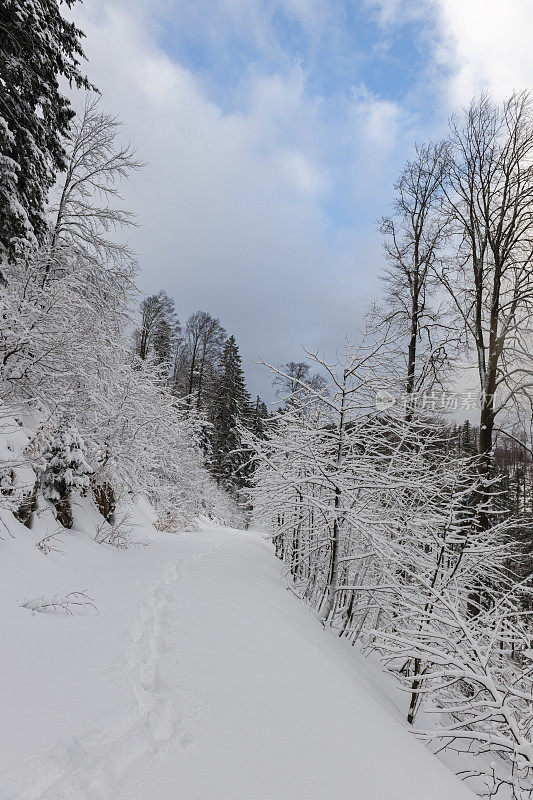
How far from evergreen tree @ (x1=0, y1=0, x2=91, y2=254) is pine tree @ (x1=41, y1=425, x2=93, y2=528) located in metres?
Result: 3.26

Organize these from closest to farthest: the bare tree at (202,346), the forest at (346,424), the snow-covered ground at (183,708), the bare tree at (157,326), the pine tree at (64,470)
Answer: the snow-covered ground at (183,708) → the forest at (346,424) → the pine tree at (64,470) → the bare tree at (157,326) → the bare tree at (202,346)

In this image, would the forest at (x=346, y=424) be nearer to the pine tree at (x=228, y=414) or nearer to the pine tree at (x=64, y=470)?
the pine tree at (x=64, y=470)

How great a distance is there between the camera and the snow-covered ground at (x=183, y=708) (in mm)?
1752

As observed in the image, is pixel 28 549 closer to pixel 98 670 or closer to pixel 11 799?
pixel 98 670

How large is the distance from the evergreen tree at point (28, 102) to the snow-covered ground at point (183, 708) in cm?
491

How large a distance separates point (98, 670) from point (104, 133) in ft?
37.8

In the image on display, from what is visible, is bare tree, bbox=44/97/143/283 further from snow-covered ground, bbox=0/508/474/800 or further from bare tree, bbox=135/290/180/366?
bare tree, bbox=135/290/180/366

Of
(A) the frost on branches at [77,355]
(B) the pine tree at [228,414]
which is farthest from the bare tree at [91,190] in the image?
(B) the pine tree at [228,414]

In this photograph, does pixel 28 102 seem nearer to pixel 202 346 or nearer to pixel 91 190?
pixel 91 190

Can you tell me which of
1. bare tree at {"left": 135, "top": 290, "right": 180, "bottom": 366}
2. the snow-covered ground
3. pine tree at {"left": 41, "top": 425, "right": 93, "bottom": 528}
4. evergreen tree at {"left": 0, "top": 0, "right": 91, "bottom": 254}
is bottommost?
the snow-covered ground

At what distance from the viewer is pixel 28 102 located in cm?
621

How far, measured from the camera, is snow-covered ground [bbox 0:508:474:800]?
1752 millimetres

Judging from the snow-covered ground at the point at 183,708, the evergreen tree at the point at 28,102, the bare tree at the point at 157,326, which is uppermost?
the bare tree at the point at 157,326

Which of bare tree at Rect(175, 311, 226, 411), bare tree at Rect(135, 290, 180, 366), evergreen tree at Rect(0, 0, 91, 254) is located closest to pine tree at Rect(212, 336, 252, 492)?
bare tree at Rect(175, 311, 226, 411)
